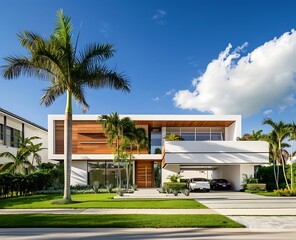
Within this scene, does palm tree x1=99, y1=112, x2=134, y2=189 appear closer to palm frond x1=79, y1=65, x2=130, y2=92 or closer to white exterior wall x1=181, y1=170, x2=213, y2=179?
palm frond x1=79, y1=65, x2=130, y2=92

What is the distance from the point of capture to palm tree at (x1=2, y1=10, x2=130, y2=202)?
16094 millimetres

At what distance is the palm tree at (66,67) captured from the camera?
634 inches

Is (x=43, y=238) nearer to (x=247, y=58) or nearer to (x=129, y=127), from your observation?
(x=247, y=58)

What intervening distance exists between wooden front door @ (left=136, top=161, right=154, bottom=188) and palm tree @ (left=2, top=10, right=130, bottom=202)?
18.9m

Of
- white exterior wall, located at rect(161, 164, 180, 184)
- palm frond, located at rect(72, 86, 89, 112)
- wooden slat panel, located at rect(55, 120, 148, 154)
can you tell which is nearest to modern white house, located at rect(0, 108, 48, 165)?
wooden slat panel, located at rect(55, 120, 148, 154)

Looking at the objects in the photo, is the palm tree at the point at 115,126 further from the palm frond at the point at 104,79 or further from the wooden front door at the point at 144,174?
the palm frond at the point at 104,79

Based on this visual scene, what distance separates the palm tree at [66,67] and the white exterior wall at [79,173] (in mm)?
16863

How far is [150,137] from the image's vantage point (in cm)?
3644

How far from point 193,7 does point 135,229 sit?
531 inches

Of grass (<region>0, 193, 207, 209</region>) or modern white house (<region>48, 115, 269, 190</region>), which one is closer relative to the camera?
grass (<region>0, 193, 207, 209</region>)

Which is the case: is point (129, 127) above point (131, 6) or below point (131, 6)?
below

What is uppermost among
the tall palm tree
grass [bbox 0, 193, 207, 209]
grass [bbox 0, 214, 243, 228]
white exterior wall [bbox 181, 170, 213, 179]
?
the tall palm tree

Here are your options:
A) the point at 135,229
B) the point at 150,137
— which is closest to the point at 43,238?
the point at 135,229

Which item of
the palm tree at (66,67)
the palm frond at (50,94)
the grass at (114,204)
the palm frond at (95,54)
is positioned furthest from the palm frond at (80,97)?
the grass at (114,204)
